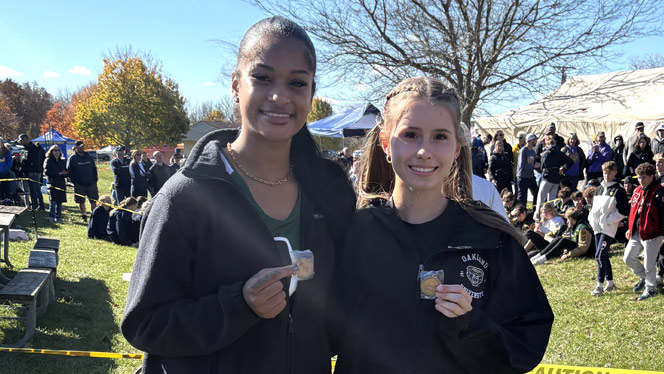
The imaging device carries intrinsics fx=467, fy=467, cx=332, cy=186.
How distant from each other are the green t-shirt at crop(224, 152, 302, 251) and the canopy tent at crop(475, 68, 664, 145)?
16158 mm

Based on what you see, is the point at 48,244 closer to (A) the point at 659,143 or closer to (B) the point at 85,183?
(B) the point at 85,183

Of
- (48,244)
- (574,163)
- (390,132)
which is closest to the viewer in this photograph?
(390,132)

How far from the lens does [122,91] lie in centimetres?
3906

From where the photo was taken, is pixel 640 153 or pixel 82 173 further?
pixel 82 173

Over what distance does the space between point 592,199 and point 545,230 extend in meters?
1.28

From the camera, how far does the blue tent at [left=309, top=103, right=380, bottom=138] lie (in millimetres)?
14312

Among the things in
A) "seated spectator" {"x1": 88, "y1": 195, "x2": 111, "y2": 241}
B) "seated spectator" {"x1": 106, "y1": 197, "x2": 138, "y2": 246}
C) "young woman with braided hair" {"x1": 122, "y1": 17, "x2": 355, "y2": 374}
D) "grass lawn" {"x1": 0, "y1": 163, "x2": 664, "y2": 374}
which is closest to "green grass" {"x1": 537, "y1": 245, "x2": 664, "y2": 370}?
"grass lawn" {"x1": 0, "y1": 163, "x2": 664, "y2": 374}

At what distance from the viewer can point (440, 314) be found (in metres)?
1.69

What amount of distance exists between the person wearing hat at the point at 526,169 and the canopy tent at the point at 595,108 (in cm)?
343

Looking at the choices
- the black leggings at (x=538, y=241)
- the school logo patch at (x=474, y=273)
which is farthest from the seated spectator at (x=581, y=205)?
the school logo patch at (x=474, y=273)

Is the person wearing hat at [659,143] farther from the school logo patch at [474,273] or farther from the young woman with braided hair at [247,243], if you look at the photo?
the young woman with braided hair at [247,243]

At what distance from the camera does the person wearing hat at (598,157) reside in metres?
12.8

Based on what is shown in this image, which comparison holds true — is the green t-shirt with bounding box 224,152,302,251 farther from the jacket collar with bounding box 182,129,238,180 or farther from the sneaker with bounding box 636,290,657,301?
the sneaker with bounding box 636,290,657,301

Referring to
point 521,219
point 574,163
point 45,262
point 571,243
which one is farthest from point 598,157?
point 45,262
